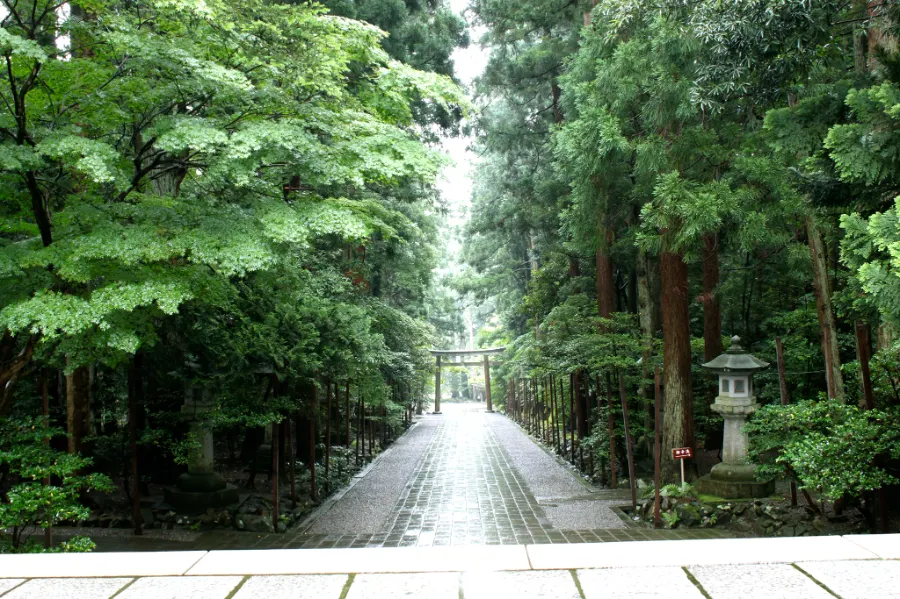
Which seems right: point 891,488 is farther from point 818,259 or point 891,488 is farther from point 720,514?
point 818,259

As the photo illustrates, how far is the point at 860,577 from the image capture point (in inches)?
104

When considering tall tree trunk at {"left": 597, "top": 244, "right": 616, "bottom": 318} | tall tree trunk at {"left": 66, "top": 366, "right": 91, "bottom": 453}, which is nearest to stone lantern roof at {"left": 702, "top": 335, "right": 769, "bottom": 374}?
tall tree trunk at {"left": 597, "top": 244, "right": 616, "bottom": 318}

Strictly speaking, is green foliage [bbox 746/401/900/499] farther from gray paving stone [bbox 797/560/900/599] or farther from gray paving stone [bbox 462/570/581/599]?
gray paving stone [bbox 462/570/581/599]

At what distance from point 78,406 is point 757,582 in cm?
895

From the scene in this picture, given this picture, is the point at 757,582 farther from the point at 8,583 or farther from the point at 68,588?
the point at 8,583

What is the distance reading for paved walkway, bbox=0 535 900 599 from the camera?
8.43 feet

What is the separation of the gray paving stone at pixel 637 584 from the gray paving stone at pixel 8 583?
255 centimetres

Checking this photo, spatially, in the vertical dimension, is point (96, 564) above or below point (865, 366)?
below

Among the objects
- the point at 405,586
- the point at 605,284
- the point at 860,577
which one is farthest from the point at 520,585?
the point at 605,284

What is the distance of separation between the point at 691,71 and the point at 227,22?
637 centimetres

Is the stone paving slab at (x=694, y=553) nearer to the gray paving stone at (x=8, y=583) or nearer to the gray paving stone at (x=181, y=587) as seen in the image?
the gray paving stone at (x=181, y=587)

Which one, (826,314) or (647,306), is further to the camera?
(647,306)

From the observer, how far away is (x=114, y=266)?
5.20 meters

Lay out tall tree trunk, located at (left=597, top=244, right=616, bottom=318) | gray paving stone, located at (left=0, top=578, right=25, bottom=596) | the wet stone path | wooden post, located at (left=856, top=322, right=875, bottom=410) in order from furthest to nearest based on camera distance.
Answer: tall tree trunk, located at (left=597, top=244, right=616, bottom=318)
the wet stone path
wooden post, located at (left=856, top=322, right=875, bottom=410)
gray paving stone, located at (left=0, top=578, right=25, bottom=596)
